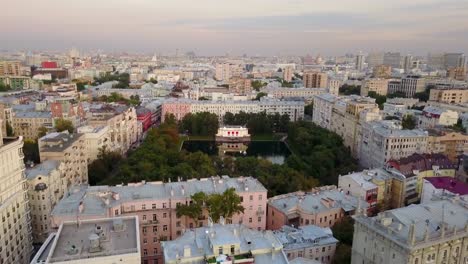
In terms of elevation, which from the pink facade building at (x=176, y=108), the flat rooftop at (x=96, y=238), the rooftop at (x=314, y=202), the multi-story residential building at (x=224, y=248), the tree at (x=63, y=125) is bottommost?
the pink facade building at (x=176, y=108)

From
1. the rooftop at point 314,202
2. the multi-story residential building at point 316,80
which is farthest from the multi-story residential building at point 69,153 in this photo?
the multi-story residential building at point 316,80

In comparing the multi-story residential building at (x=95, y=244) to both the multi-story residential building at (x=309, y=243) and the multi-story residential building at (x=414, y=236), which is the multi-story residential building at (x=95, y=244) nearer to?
the multi-story residential building at (x=309, y=243)

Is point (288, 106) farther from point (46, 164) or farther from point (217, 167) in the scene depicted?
point (46, 164)

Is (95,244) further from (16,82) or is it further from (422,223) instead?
A: (16,82)

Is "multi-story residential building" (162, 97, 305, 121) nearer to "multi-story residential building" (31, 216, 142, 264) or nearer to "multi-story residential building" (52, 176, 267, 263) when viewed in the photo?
"multi-story residential building" (52, 176, 267, 263)

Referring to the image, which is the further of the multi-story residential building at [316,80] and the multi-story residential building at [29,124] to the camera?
the multi-story residential building at [316,80]

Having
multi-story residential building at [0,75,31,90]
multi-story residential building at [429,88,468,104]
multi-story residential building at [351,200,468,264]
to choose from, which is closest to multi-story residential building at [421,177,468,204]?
multi-story residential building at [351,200,468,264]

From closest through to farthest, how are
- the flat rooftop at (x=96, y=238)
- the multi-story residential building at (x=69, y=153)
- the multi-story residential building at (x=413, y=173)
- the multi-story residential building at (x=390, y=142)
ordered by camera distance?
1. the flat rooftop at (x=96, y=238)
2. the multi-story residential building at (x=413, y=173)
3. the multi-story residential building at (x=69, y=153)
4. the multi-story residential building at (x=390, y=142)

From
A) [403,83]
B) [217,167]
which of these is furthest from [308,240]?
[403,83]
